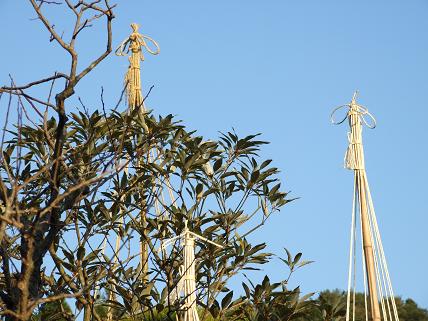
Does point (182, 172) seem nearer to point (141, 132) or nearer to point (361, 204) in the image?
point (141, 132)

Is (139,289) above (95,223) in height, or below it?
below

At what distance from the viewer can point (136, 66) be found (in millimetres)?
7898

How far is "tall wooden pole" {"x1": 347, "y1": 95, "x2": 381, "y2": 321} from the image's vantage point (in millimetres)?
5003

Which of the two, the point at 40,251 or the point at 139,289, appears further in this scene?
the point at 139,289

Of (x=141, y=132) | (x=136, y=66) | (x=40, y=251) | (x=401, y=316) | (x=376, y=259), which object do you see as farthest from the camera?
(x=401, y=316)

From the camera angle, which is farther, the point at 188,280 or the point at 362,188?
the point at 362,188

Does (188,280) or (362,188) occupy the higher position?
(362,188)

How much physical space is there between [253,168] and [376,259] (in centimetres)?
124

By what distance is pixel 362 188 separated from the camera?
543 centimetres

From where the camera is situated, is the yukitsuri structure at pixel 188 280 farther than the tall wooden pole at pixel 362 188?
No

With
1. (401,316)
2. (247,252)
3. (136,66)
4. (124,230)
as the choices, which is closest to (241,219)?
(247,252)

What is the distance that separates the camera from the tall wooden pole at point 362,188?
5003 mm

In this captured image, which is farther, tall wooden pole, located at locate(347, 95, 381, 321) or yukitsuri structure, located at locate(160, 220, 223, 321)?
tall wooden pole, located at locate(347, 95, 381, 321)

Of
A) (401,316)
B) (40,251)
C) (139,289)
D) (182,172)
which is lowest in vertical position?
(40,251)
